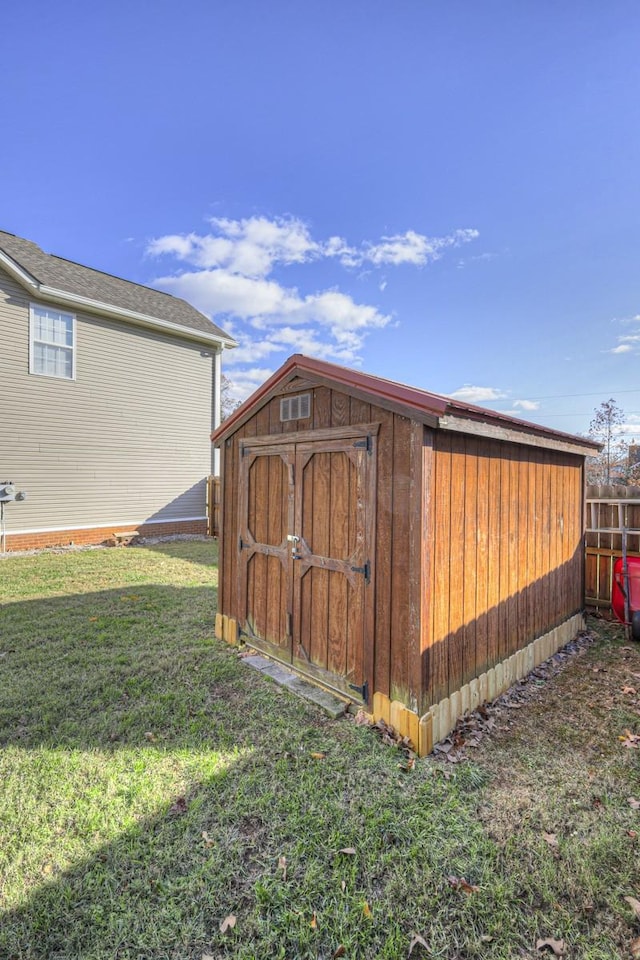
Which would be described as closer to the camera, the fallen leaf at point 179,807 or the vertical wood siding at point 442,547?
the fallen leaf at point 179,807

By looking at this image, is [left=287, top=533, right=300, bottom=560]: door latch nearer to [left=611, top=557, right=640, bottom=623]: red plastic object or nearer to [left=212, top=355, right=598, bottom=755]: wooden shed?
[left=212, top=355, right=598, bottom=755]: wooden shed

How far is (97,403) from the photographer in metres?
11.1

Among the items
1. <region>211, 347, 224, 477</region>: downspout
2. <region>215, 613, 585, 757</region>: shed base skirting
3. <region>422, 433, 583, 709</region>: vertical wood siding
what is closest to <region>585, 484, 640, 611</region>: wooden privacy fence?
<region>422, 433, 583, 709</region>: vertical wood siding

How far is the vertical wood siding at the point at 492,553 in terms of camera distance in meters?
3.14

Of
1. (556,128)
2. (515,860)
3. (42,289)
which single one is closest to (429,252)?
(556,128)

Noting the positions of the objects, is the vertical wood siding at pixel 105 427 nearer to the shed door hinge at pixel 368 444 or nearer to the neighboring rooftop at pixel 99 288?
the neighboring rooftop at pixel 99 288

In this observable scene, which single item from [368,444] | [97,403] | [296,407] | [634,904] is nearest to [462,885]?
[634,904]

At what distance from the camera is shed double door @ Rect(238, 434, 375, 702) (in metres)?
3.40

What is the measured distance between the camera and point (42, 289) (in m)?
9.79

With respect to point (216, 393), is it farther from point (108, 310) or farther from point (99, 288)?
point (99, 288)

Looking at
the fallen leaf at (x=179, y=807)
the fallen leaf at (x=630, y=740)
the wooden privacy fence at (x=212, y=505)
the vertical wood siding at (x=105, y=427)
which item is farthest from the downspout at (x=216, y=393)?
the fallen leaf at (x=630, y=740)

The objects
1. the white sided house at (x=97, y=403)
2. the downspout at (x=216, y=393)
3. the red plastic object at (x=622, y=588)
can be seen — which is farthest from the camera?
the downspout at (x=216, y=393)

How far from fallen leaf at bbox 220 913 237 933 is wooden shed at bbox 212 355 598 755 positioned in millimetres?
1527

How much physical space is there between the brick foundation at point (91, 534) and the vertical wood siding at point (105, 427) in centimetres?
19
